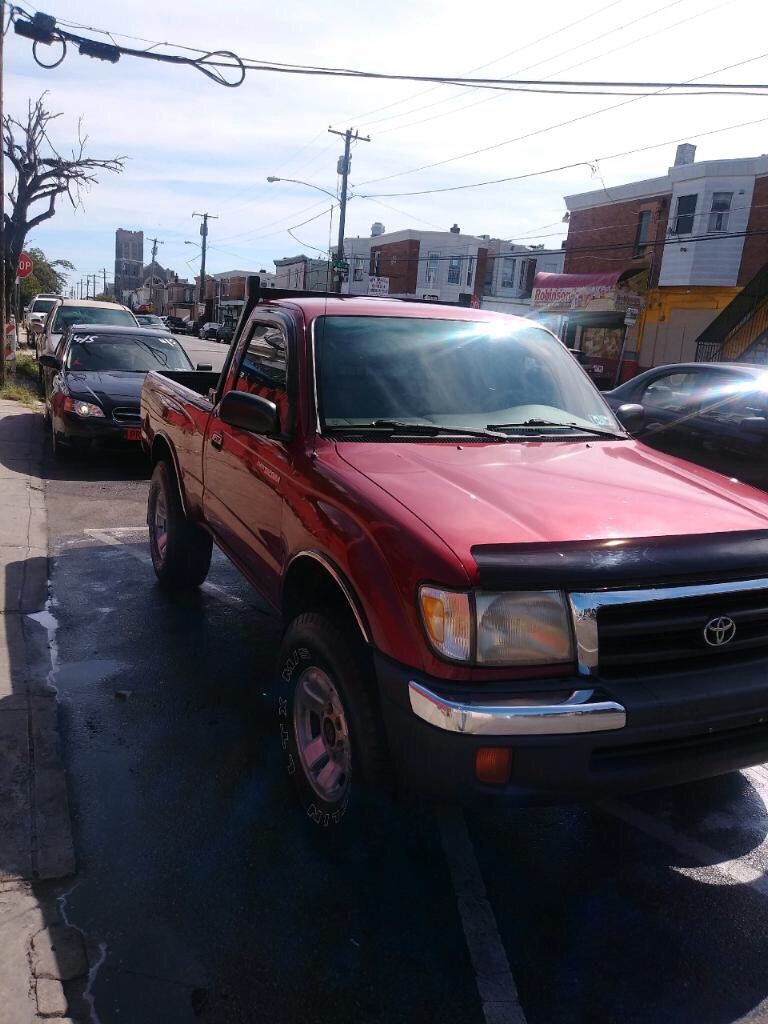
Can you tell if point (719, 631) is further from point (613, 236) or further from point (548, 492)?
point (613, 236)

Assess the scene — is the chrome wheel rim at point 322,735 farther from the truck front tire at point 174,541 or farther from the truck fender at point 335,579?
the truck front tire at point 174,541

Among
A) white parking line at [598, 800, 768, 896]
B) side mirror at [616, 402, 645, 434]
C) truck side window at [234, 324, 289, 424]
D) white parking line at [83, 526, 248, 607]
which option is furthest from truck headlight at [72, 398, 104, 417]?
white parking line at [598, 800, 768, 896]

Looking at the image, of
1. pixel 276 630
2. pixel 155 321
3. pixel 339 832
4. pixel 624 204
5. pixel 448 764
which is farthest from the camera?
pixel 624 204

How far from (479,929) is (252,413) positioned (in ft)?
6.86

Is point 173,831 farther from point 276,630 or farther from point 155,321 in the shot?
point 155,321

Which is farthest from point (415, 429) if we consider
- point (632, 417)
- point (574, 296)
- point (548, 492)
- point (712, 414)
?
point (574, 296)

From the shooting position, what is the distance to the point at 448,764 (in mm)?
2365

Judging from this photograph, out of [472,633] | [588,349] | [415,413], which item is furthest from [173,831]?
[588,349]

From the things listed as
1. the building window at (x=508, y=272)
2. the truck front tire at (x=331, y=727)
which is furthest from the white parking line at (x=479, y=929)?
the building window at (x=508, y=272)

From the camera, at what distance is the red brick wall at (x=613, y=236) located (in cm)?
3086

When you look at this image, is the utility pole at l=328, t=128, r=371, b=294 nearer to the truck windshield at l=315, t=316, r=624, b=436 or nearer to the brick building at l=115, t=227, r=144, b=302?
the truck windshield at l=315, t=316, r=624, b=436

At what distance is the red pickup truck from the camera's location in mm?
2387

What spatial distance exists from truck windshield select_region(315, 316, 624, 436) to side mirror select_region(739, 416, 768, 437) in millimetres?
3731

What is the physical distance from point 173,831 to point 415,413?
1.95 meters
